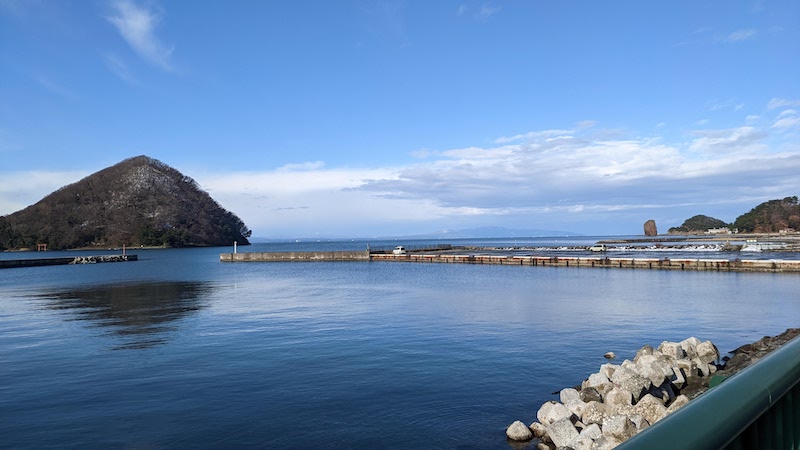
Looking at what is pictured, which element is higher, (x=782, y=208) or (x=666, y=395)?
(x=782, y=208)

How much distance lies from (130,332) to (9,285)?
36.6 metres

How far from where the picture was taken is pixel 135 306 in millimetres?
32312

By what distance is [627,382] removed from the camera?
36.4 feet

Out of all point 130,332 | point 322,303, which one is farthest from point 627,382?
point 322,303

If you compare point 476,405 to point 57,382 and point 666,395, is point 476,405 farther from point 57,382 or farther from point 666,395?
point 57,382

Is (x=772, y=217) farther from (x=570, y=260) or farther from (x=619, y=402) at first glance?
(x=619, y=402)

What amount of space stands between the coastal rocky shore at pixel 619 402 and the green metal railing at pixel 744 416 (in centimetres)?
632

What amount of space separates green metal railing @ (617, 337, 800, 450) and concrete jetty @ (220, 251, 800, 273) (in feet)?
170

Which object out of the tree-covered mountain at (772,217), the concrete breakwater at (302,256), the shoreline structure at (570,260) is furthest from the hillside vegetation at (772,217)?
the concrete breakwater at (302,256)

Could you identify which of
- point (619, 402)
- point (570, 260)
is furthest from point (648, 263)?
point (619, 402)

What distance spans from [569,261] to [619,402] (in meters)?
53.5

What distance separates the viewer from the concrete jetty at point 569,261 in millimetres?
46750

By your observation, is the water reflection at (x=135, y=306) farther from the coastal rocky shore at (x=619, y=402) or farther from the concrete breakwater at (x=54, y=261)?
the concrete breakwater at (x=54, y=261)

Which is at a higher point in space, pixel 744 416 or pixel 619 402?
pixel 744 416
